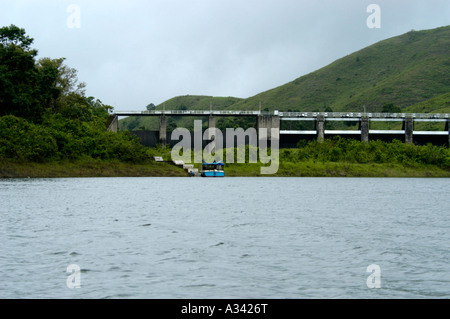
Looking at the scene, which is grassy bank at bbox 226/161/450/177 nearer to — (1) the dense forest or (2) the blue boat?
(2) the blue boat

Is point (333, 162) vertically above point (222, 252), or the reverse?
point (333, 162)

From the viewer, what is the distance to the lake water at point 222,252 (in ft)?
67.7

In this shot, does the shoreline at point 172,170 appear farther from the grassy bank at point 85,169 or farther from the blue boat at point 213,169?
the blue boat at point 213,169

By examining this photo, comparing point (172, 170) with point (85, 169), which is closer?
point (85, 169)

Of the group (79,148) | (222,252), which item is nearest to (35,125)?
(79,148)

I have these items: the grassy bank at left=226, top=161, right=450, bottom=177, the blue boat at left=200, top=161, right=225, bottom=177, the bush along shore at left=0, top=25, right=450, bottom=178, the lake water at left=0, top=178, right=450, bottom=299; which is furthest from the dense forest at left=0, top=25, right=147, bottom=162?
the lake water at left=0, top=178, right=450, bottom=299

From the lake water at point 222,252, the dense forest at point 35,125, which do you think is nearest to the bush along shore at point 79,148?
the dense forest at point 35,125

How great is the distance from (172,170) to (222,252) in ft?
329

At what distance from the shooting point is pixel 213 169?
13212 cm

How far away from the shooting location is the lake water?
20641 millimetres

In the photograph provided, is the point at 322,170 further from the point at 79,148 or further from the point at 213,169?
the point at 79,148

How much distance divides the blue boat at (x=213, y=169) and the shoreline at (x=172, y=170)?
405 cm

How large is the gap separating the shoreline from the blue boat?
405cm
